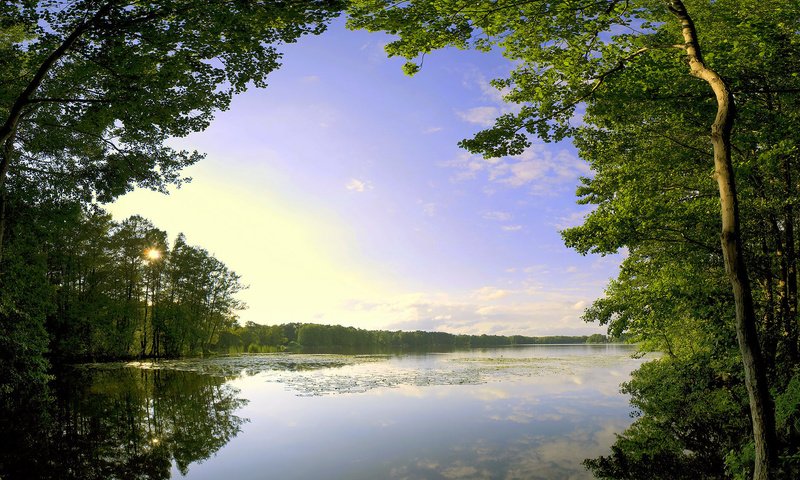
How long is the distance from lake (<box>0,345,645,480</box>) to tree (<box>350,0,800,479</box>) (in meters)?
8.22

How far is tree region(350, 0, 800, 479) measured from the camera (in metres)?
8.16

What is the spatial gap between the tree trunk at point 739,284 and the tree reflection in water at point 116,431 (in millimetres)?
12104

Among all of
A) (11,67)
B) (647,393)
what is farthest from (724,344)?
(11,67)

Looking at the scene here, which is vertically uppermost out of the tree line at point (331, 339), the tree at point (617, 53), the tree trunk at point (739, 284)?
the tree at point (617, 53)

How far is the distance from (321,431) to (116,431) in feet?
22.4

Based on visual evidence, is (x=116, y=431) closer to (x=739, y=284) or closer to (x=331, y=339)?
(x=739, y=284)

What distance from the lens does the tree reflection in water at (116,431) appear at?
10.7m

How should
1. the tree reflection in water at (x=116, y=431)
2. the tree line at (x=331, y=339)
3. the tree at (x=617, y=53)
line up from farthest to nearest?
the tree line at (x=331, y=339) → the tree reflection in water at (x=116, y=431) → the tree at (x=617, y=53)

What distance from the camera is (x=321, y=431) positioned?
15547 mm

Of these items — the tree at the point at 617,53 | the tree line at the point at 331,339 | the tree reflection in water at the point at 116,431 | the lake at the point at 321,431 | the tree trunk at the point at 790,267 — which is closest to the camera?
the tree at the point at 617,53

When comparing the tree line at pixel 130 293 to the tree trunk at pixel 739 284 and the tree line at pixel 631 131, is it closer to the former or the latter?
the tree line at pixel 631 131

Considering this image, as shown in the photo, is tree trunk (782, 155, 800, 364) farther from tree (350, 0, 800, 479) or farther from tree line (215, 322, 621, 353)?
tree line (215, 322, 621, 353)

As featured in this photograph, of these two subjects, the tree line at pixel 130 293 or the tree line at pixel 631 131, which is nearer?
the tree line at pixel 631 131

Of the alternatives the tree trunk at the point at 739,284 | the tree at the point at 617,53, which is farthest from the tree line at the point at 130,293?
the tree trunk at the point at 739,284
